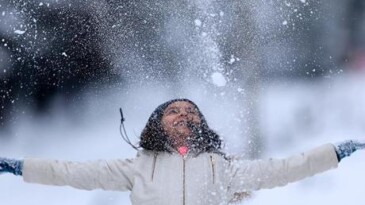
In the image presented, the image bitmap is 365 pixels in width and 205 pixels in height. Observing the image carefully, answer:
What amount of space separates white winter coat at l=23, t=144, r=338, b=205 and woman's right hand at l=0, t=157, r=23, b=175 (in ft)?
0.13

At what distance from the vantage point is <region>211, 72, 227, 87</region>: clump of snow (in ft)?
20.2

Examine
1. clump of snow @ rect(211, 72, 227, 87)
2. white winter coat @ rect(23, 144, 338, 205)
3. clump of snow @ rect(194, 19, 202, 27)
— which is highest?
clump of snow @ rect(194, 19, 202, 27)

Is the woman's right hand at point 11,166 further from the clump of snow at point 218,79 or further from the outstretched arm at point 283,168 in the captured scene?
the clump of snow at point 218,79

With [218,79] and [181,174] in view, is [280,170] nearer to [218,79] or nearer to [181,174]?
[181,174]

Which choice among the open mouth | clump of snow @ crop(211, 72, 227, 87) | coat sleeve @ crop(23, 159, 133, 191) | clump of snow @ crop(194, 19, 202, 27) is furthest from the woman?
clump of snow @ crop(194, 19, 202, 27)

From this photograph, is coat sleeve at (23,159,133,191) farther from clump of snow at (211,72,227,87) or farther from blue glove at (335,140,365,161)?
clump of snow at (211,72,227,87)

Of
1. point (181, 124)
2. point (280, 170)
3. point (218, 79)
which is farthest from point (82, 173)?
point (218, 79)

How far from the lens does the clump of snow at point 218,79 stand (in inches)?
242

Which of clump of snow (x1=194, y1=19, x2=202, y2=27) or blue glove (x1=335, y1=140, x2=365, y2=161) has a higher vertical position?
clump of snow (x1=194, y1=19, x2=202, y2=27)

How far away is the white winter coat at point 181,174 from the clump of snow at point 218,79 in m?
3.38

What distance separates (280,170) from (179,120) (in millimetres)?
691

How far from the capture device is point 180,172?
2.64 meters

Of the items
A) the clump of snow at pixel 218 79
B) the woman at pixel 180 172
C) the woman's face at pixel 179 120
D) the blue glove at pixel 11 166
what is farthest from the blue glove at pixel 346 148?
the clump of snow at pixel 218 79

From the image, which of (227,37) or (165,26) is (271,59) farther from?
(165,26)
